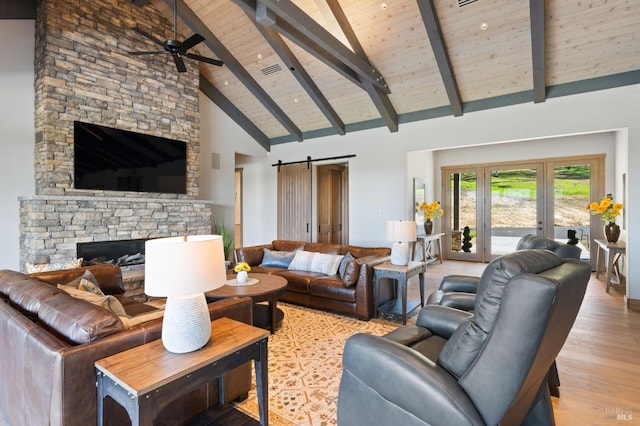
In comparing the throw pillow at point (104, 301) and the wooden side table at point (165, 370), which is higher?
the throw pillow at point (104, 301)

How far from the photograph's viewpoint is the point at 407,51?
4.55 meters

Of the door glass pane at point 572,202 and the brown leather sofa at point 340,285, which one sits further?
the door glass pane at point 572,202

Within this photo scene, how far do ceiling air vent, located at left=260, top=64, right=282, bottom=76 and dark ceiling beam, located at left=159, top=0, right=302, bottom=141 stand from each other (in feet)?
1.28

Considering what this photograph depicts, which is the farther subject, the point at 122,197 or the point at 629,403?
the point at 122,197

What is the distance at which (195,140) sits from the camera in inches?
234

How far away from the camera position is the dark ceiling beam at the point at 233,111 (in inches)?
258

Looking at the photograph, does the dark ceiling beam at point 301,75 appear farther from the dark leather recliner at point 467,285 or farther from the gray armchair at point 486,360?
the gray armchair at point 486,360

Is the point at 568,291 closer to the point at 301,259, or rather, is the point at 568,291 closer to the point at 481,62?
the point at 301,259

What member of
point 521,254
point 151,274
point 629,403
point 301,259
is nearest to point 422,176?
point 301,259

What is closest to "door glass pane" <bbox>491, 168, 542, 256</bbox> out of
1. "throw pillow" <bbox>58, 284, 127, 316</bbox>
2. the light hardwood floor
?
the light hardwood floor

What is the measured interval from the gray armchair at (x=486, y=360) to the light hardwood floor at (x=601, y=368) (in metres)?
0.84

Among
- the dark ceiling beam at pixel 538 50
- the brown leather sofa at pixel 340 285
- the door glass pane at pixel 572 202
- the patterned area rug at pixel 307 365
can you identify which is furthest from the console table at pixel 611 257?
the patterned area rug at pixel 307 365

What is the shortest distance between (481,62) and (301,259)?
149 inches

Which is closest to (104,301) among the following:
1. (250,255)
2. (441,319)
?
(441,319)
